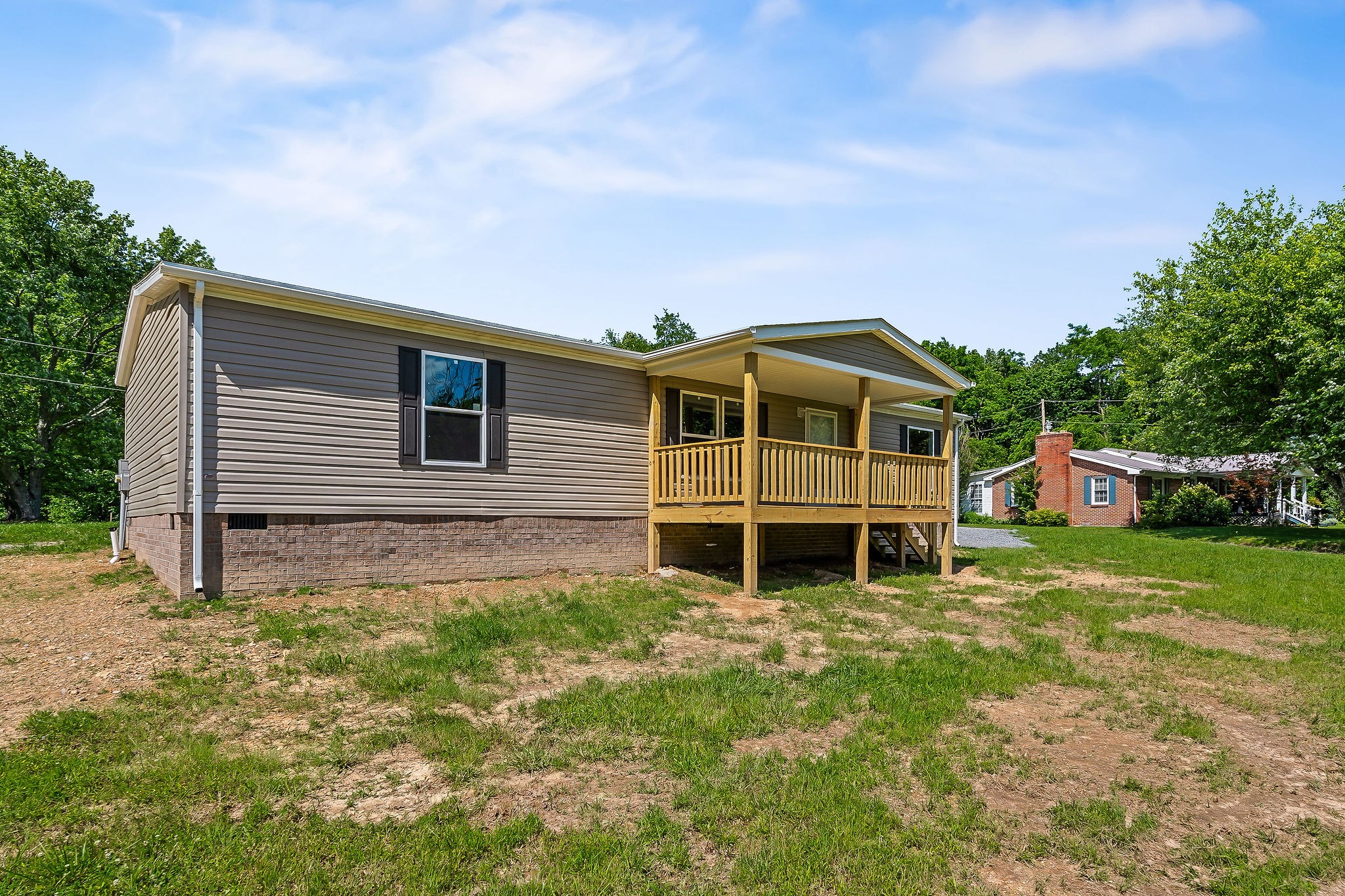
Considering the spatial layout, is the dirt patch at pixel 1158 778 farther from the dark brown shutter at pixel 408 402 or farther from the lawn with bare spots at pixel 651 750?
the dark brown shutter at pixel 408 402

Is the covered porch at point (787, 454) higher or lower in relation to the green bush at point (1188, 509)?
higher

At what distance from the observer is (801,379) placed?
41.4 feet

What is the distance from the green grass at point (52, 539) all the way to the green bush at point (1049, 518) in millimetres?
30581

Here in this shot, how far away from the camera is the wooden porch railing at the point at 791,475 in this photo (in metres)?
10.6

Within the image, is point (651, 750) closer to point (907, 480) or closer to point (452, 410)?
point (452, 410)

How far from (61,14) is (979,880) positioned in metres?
11.1

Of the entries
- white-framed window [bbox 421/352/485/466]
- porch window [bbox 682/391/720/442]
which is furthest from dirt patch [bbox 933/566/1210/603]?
white-framed window [bbox 421/352/485/466]

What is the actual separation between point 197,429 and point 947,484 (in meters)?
11.4

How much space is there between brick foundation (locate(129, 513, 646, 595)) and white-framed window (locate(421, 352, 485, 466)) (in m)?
0.84

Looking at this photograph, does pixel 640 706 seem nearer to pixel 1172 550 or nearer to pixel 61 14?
pixel 61 14

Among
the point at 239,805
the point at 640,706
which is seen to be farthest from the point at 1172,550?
the point at 239,805

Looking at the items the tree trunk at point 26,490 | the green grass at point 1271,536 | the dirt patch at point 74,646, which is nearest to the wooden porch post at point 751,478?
the dirt patch at point 74,646

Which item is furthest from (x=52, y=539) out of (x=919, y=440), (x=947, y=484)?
(x=919, y=440)

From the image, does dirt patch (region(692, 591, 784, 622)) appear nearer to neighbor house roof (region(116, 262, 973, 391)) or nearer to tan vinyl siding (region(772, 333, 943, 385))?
neighbor house roof (region(116, 262, 973, 391))
